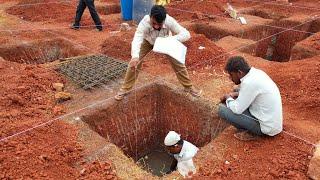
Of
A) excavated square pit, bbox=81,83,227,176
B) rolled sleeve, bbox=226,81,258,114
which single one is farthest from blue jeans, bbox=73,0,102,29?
rolled sleeve, bbox=226,81,258,114

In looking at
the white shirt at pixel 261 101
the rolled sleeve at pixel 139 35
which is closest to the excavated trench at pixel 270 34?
the rolled sleeve at pixel 139 35

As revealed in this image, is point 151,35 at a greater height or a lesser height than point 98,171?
greater

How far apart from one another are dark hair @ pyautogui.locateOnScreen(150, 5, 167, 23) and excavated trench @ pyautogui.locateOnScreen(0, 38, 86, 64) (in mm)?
3120

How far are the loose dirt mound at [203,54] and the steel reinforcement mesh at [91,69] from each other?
1.35 m

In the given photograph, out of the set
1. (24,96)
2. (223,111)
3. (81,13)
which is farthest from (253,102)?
(81,13)

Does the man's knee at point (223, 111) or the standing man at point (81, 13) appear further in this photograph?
the standing man at point (81, 13)

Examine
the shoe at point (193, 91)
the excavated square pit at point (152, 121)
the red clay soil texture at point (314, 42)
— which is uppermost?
the red clay soil texture at point (314, 42)

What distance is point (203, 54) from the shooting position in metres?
6.74

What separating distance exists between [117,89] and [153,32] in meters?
1.27

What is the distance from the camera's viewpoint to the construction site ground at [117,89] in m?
3.76

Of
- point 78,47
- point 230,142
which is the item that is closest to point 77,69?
point 78,47

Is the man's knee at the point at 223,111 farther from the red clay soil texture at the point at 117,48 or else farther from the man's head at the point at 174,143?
the red clay soil texture at the point at 117,48

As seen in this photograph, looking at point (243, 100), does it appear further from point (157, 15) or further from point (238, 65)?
point (157, 15)

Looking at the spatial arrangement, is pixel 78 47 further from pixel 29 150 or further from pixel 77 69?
pixel 29 150
